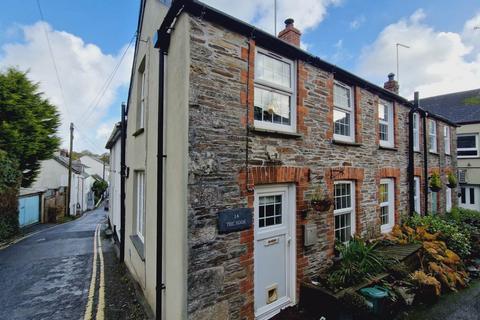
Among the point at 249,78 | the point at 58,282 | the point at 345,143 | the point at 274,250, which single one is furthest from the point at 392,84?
the point at 58,282

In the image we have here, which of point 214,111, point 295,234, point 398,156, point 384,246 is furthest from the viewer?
point 398,156

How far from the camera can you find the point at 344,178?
6359mm

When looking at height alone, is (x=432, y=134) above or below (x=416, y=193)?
above

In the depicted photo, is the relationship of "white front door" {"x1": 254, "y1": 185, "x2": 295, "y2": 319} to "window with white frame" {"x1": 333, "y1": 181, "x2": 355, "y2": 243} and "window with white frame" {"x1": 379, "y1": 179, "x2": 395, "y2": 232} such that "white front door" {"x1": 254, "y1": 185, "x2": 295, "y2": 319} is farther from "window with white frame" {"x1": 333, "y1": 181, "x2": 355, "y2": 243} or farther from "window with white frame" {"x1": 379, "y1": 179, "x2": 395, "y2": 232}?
"window with white frame" {"x1": 379, "y1": 179, "x2": 395, "y2": 232}

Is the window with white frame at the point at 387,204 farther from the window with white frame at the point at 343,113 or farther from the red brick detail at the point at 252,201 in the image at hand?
the red brick detail at the point at 252,201

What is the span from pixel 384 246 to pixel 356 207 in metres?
1.68

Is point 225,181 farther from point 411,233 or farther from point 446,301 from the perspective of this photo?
point 411,233

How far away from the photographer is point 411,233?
7.86 meters

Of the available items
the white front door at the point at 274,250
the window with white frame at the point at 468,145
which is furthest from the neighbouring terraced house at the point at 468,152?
the white front door at the point at 274,250

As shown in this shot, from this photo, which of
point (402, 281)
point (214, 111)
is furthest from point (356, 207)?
point (214, 111)

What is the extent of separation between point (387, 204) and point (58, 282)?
10797 millimetres

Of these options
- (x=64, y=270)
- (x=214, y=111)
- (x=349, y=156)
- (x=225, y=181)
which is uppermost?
(x=214, y=111)

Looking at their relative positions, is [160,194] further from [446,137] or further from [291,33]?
[446,137]

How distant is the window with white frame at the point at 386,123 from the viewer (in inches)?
337
